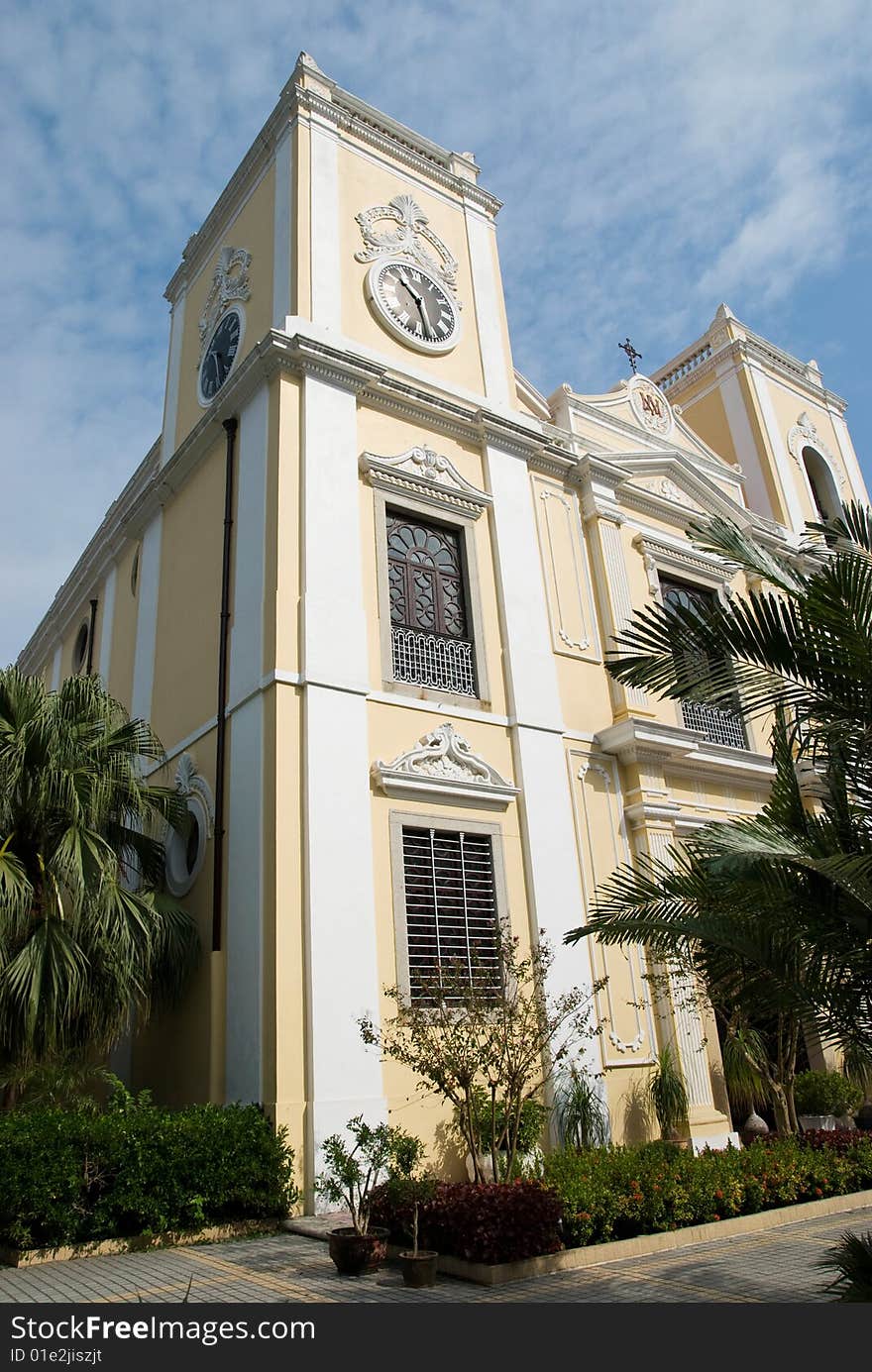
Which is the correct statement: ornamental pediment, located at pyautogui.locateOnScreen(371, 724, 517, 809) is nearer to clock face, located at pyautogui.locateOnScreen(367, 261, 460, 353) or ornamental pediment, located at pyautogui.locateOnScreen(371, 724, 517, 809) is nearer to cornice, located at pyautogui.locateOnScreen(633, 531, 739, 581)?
cornice, located at pyautogui.locateOnScreen(633, 531, 739, 581)

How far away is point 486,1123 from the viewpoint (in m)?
9.54

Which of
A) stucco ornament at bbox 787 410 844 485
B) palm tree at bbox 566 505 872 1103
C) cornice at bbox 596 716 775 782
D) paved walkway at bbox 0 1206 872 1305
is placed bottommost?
paved walkway at bbox 0 1206 872 1305

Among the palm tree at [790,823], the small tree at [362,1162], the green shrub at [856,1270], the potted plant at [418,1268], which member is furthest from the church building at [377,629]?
the green shrub at [856,1270]

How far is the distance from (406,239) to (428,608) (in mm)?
6209

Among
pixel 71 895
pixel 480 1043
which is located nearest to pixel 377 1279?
pixel 480 1043

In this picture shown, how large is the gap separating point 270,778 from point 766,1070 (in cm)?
657

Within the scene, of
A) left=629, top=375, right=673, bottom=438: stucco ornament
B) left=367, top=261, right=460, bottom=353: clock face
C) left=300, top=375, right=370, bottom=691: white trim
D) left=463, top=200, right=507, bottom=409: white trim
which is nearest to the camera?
left=300, top=375, right=370, bottom=691: white trim

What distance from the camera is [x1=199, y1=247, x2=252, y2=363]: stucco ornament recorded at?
15148 mm

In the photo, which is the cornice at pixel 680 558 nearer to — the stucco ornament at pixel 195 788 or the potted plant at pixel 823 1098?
the potted plant at pixel 823 1098

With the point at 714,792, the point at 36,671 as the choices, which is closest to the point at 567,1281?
the point at 714,792

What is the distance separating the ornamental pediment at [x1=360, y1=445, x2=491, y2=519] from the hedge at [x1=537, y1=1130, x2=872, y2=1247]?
7904 millimetres

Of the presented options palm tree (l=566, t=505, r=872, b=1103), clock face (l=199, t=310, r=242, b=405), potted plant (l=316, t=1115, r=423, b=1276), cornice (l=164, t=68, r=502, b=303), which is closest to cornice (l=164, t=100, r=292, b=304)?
cornice (l=164, t=68, r=502, b=303)

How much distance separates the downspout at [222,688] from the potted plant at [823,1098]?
7.72m

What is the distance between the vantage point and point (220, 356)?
15273 millimetres
